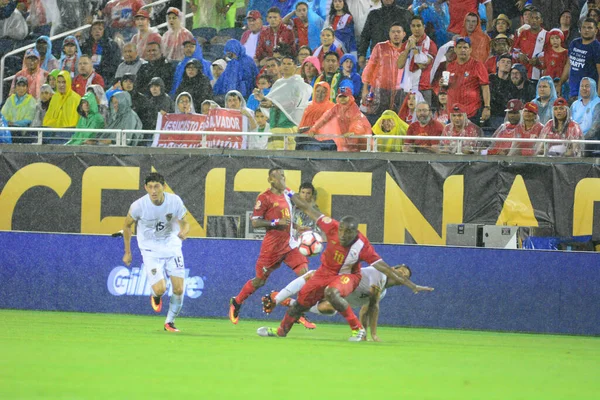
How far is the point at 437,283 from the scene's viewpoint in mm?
17484

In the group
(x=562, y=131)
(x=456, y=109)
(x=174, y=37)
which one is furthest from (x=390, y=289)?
(x=174, y=37)

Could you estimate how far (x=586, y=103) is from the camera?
18.5m

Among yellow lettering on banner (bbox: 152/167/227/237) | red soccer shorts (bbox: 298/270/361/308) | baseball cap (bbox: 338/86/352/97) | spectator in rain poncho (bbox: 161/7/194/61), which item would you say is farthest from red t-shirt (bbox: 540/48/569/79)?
red soccer shorts (bbox: 298/270/361/308)

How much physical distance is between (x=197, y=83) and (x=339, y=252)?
8664 mm

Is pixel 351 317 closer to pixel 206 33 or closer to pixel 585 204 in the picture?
pixel 585 204

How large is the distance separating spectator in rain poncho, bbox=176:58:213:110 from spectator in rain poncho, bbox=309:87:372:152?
2.91 meters

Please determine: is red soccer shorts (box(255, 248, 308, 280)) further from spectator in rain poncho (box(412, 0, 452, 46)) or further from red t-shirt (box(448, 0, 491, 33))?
red t-shirt (box(448, 0, 491, 33))

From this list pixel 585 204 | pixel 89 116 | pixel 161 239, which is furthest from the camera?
pixel 89 116

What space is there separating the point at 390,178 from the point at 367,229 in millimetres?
1035

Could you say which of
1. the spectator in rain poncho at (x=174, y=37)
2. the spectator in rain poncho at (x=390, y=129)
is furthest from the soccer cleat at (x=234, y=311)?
the spectator in rain poncho at (x=174, y=37)

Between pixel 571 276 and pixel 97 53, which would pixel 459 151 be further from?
pixel 97 53

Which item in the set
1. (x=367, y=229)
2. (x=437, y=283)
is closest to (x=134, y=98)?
(x=367, y=229)

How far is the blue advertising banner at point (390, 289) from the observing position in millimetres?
17172

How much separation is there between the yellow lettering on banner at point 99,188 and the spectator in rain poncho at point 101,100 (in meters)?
1.27
